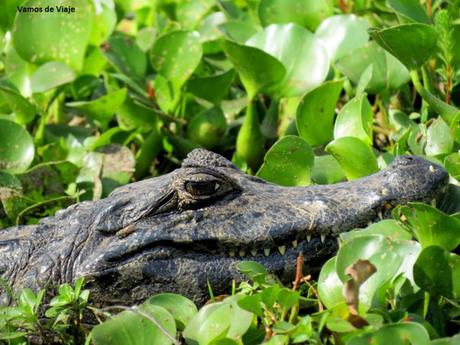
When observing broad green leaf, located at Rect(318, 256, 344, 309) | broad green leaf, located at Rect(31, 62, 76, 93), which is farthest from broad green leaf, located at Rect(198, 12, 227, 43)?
broad green leaf, located at Rect(318, 256, 344, 309)

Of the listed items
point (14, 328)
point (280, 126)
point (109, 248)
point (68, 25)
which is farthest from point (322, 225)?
point (68, 25)

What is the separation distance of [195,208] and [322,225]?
22.3 inches

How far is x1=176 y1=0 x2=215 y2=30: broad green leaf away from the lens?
735 cm

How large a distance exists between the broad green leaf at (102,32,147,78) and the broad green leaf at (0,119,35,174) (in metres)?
1.08

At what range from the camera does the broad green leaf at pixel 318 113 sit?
5.29 metres

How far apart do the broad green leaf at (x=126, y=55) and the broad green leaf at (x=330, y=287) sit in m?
3.19

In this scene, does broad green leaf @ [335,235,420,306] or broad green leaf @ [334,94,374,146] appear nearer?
broad green leaf @ [335,235,420,306]

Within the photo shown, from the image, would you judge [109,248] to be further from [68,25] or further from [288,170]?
[68,25]

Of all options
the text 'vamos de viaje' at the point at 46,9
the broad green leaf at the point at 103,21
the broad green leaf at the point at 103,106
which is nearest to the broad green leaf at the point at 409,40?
the broad green leaf at the point at 103,106

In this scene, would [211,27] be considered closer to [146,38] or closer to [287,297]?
[146,38]

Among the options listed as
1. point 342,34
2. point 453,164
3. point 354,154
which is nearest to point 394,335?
point 453,164

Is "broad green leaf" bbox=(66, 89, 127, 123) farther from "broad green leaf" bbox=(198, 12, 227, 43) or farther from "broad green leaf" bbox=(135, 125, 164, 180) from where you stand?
"broad green leaf" bbox=(198, 12, 227, 43)

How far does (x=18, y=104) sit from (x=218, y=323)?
9.27 ft

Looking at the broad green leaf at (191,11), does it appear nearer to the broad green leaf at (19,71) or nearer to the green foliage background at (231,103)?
the green foliage background at (231,103)
